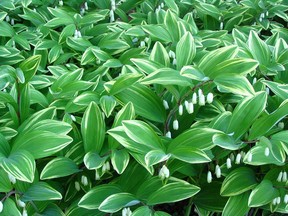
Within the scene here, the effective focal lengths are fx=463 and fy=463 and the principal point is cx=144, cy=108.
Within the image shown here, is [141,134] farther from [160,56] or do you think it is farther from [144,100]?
[160,56]

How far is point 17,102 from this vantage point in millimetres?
1798

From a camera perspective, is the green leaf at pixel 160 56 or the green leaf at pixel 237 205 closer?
the green leaf at pixel 237 205

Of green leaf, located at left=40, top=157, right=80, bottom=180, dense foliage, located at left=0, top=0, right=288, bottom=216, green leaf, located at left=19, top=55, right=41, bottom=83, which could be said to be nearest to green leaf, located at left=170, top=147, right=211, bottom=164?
dense foliage, located at left=0, top=0, right=288, bottom=216

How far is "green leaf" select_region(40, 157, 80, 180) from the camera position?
1.58 meters

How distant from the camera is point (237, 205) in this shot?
1.63 m

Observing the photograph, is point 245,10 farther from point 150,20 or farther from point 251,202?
point 251,202

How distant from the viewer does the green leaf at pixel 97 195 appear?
156 centimetres

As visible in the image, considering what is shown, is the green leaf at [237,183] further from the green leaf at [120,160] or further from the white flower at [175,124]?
the green leaf at [120,160]

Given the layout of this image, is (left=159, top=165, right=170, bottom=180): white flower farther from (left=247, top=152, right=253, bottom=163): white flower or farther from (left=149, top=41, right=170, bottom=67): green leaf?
(left=149, top=41, right=170, bottom=67): green leaf

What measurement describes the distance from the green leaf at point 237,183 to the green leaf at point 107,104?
0.48 meters

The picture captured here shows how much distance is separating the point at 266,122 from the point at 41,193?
31.4 inches

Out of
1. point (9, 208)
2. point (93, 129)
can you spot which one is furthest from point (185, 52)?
point (9, 208)

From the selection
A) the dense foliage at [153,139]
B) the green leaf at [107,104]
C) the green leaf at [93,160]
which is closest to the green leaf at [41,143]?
the dense foliage at [153,139]

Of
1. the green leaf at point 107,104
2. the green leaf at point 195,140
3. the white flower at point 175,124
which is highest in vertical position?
the green leaf at point 107,104
